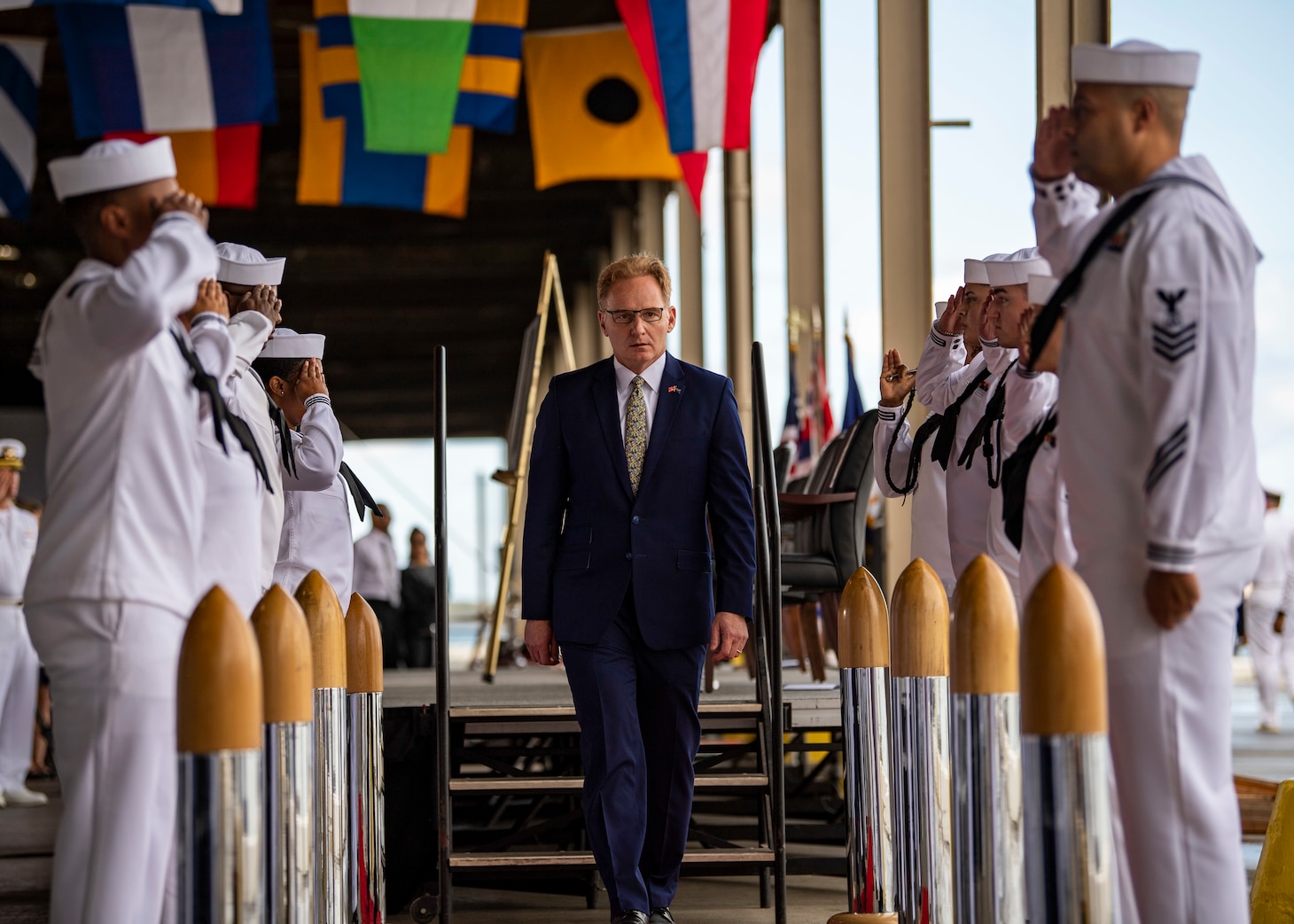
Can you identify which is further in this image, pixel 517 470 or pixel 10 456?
pixel 10 456

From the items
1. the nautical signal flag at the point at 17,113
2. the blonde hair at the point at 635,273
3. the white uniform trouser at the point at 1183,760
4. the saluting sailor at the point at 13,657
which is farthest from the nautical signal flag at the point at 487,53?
the white uniform trouser at the point at 1183,760

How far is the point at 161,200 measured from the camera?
290 cm

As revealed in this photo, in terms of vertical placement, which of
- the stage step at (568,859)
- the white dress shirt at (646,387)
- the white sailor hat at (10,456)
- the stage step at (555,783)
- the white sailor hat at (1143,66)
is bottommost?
the stage step at (568,859)

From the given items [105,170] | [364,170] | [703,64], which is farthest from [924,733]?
[364,170]

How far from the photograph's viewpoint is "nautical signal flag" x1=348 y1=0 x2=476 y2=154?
31.9 ft

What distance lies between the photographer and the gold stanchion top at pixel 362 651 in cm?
427

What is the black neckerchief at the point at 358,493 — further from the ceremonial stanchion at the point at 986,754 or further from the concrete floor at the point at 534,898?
the ceremonial stanchion at the point at 986,754

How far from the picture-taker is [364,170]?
11.7 meters

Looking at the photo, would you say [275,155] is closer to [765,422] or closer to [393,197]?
[393,197]

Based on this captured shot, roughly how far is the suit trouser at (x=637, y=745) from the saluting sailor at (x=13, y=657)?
17.0 feet

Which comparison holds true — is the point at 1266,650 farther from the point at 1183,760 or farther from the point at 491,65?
the point at 1183,760

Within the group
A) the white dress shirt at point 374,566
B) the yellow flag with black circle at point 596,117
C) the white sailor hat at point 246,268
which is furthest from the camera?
the white dress shirt at point 374,566

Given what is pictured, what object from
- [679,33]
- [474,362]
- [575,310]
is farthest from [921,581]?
[474,362]

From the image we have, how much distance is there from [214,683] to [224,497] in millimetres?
669
